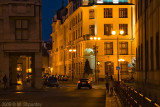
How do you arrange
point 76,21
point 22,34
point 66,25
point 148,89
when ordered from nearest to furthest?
1. point 148,89
2. point 22,34
3. point 76,21
4. point 66,25

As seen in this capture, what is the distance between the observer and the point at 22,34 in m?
46.4

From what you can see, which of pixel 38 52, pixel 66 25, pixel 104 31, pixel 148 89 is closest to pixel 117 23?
pixel 104 31

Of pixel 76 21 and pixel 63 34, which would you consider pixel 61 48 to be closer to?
pixel 63 34

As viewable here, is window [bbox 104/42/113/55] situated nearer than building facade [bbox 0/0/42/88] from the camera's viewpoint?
No

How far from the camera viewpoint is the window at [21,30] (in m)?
46.2

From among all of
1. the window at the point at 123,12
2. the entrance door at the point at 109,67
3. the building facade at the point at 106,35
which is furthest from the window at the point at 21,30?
the window at the point at 123,12

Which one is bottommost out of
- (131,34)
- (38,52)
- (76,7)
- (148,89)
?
(148,89)

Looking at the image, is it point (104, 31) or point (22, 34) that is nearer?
point (22, 34)

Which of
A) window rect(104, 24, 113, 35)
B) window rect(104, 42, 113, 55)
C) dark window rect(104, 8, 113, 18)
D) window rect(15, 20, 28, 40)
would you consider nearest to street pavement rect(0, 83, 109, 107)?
window rect(15, 20, 28, 40)

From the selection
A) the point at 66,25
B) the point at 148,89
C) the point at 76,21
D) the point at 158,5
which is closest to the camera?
the point at 158,5

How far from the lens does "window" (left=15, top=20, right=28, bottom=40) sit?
46250 millimetres

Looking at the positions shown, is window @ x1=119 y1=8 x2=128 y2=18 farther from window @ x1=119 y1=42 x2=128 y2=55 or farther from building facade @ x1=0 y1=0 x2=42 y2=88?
building facade @ x1=0 y1=0 x2=42 y2=88

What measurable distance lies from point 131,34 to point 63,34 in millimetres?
31863

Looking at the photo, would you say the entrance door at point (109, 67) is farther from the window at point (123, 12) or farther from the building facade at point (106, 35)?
the window at point (123, 12)
